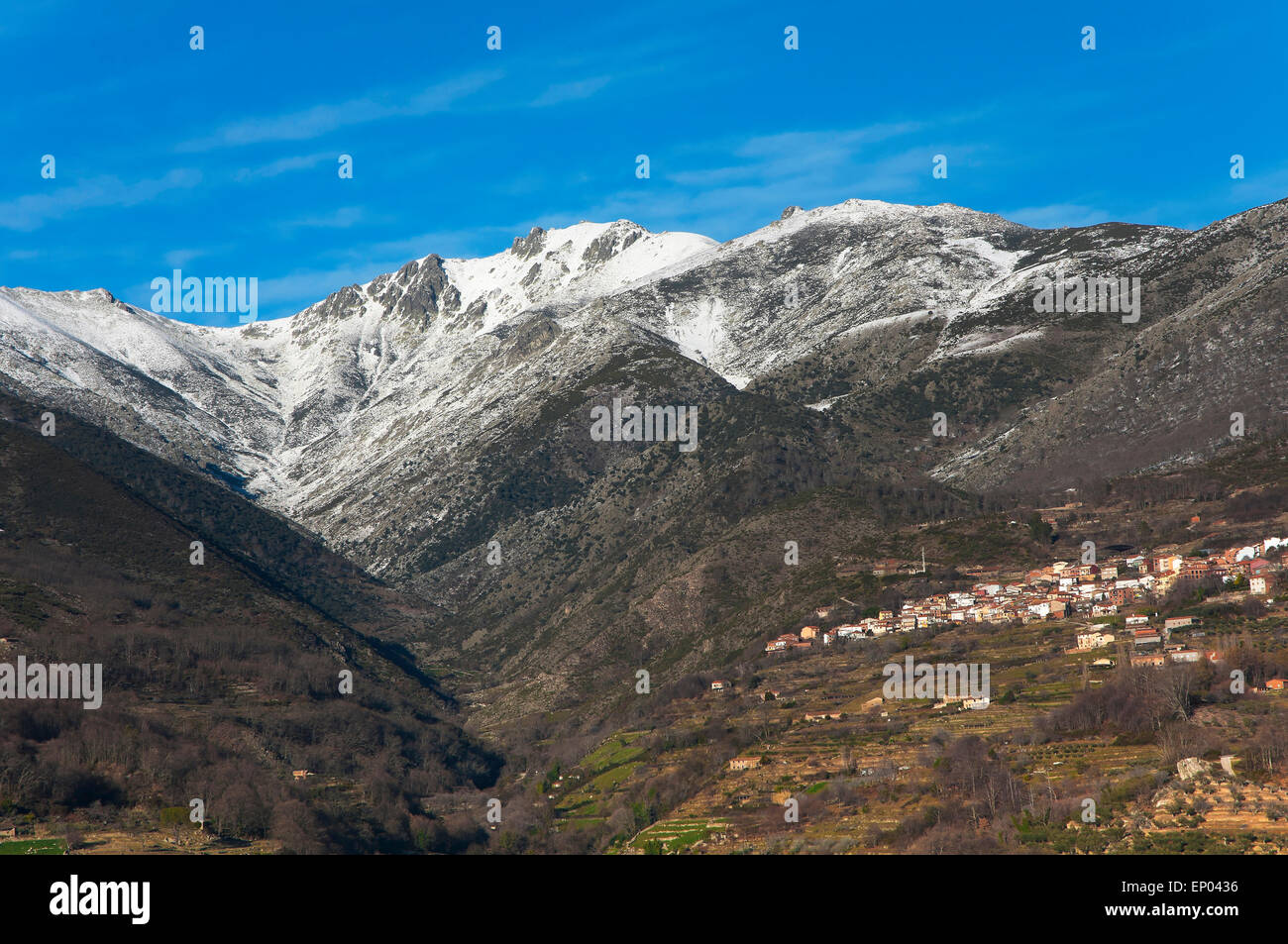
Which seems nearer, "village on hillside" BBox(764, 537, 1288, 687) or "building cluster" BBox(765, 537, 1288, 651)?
"village on hillside" BBox(764, 537, 1288, 687)

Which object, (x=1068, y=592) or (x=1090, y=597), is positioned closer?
(x=1090, y=597)

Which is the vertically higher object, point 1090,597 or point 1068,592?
point 1068,592

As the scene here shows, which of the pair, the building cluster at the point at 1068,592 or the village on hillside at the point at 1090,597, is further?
the building cluster at the point at 1068,592

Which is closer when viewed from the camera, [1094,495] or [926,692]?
[926,692]
